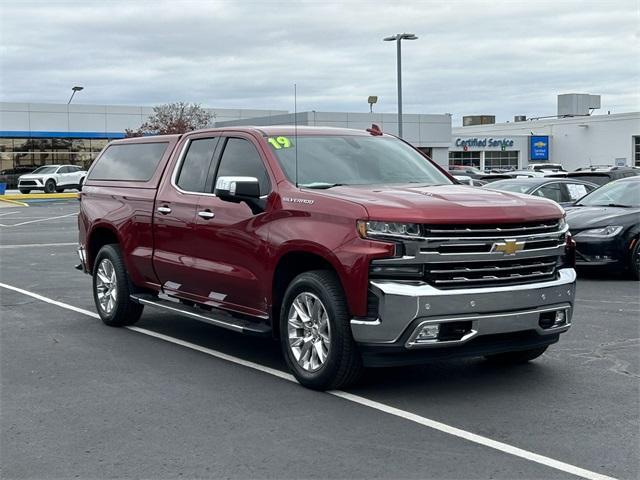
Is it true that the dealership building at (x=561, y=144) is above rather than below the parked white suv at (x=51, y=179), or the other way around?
above

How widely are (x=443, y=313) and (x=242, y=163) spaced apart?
257 centimetres

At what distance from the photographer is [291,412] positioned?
19.7 ft

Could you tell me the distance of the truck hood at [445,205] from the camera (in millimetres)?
6105

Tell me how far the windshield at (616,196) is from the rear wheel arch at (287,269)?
316 inches

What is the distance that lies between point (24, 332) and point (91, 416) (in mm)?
3392

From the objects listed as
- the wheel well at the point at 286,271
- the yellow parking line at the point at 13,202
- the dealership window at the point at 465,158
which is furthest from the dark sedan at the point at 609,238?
the dealership window at the point at 465,158

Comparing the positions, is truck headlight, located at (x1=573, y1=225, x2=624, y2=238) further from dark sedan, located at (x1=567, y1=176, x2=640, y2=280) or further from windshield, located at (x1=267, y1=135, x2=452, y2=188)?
windshield, located at (x1=267, y1=135, x2=452, y2=188)

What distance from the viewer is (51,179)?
50.0 meters

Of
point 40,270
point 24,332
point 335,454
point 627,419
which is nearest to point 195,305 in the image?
point 24,332

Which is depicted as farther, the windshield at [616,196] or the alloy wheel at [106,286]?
the windshield at [616,196]

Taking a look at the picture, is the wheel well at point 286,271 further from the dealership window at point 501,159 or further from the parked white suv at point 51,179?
the dealership window at point 501,159

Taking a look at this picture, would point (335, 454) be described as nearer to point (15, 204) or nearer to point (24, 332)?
point (24, 332)

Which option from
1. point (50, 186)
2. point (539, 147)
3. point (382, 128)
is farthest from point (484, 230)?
point (539, 147)

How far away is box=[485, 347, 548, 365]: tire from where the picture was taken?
7.33 meters
